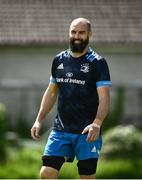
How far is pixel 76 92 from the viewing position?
29.7ft

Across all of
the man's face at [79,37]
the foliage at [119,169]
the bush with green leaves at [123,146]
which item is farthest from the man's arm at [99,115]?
the bush with green leaves at [123,146]

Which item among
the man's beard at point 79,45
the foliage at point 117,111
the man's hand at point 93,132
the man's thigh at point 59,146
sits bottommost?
the foliage at point 117,111

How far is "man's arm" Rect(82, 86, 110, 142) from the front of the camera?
8781 millimetres

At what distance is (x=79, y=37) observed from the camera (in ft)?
29.6

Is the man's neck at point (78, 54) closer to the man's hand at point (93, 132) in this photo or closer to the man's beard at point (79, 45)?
the man's beard at point (79, 45)

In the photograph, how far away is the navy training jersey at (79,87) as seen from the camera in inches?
355

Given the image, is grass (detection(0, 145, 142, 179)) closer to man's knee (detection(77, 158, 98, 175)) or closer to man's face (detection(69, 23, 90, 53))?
man's knee (detection(77, 158, 98, 175))

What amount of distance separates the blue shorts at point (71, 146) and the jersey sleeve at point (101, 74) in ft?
1.82

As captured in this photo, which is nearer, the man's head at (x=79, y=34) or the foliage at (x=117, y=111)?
the man's head at (x=79, y=34)

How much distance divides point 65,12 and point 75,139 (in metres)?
14.7

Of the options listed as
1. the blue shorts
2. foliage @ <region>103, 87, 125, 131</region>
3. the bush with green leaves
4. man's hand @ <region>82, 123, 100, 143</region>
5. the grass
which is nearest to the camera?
man's hand @ <region>82, 123, 100, 143</region>

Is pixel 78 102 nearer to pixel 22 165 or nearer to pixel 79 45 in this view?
pixel 79 45

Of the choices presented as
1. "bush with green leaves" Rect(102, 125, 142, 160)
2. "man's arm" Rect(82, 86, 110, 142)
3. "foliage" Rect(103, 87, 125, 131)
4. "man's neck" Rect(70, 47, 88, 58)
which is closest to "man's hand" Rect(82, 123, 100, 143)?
"man's arm" Rect(82, 86, 110, 142)

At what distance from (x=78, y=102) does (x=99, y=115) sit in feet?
1.02
